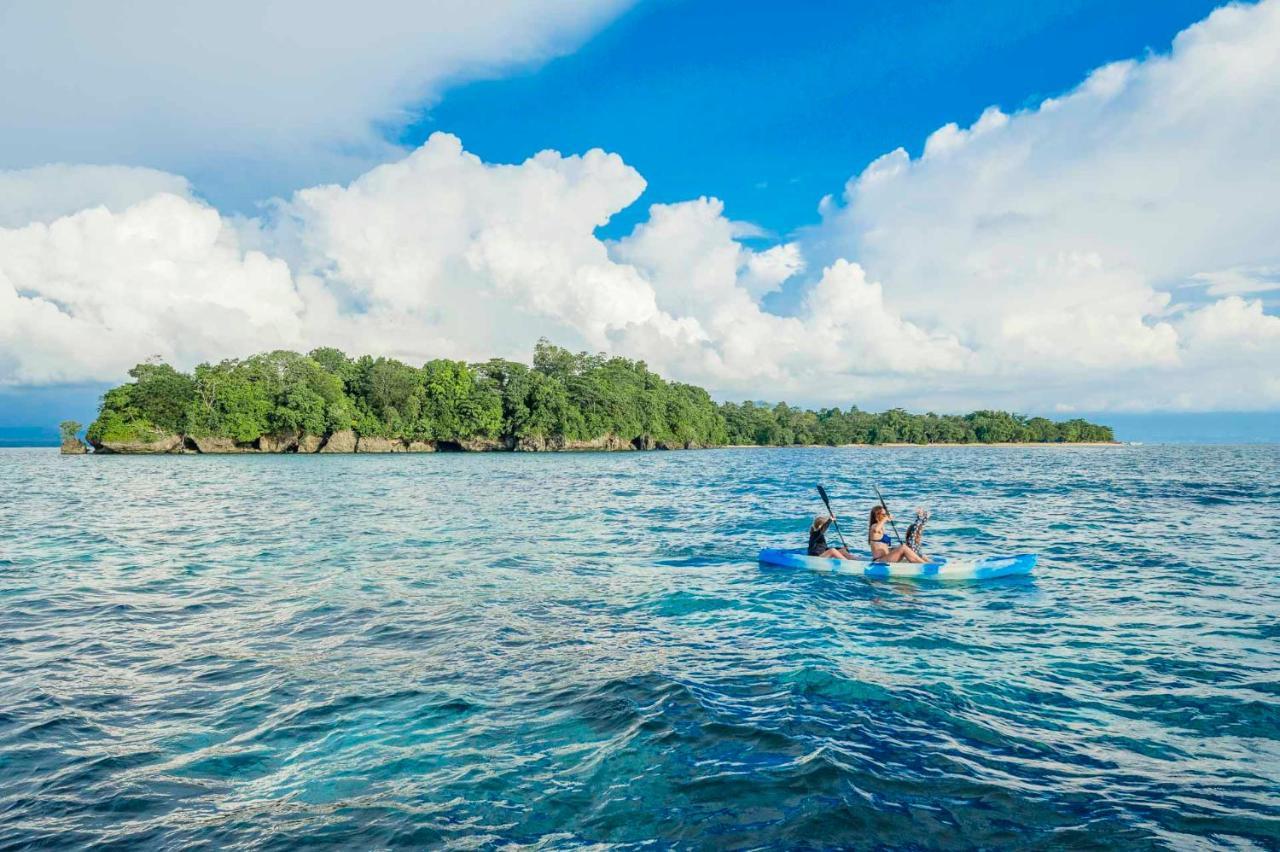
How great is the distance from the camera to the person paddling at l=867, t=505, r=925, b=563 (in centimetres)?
1722

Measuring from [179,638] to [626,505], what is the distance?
2547cm

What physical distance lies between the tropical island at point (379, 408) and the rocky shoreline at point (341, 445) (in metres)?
0.21

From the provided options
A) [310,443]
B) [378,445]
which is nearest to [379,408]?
[378,445]

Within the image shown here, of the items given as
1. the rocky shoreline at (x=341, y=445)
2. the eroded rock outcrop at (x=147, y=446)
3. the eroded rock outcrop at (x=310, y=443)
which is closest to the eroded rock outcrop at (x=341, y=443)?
the rocky shoreline at (x=341, y=445)

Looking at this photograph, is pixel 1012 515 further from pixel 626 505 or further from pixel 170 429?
pixel 170 429

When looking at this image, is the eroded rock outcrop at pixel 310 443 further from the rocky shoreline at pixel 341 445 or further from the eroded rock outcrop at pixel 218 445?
the eroded rock outcrop at pixel 218 445

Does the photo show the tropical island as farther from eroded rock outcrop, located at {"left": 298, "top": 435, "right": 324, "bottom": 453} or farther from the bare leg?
the bare leg

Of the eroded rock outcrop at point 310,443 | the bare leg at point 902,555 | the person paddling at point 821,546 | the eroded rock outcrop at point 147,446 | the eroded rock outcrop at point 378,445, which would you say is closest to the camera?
the bare leg at point 902,555

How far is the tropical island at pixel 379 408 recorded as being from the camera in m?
106

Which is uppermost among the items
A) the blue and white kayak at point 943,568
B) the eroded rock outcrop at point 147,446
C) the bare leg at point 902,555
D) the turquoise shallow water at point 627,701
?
the eroded rock outcrop at point 147,446

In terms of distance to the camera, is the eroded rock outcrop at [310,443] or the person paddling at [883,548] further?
the eroded rock outcrop at [310,443]

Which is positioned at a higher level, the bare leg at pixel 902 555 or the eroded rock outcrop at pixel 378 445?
the eroded rock outcrop at pixel 378 445

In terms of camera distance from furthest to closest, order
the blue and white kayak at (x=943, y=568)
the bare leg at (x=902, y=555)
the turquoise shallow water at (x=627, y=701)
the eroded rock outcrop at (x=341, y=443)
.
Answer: the eroded rock outcrop at (x=341, y=443) < the bare leg at (x=902, y=555) < the blue and white kayak at (x=943, y=568) < the turquoise shallow water at (x=627, y=701)

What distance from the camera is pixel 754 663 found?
10758 millimetres
